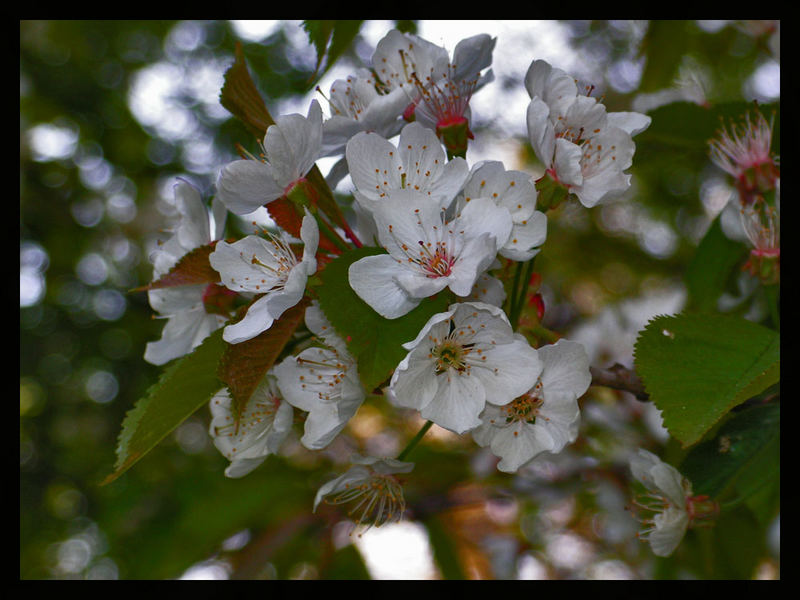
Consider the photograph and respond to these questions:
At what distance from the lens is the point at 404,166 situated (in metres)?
0.81

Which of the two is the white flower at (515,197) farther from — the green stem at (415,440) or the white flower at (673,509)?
the white flower at (673,509)

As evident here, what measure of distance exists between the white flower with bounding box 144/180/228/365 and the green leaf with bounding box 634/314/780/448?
563 millimetres

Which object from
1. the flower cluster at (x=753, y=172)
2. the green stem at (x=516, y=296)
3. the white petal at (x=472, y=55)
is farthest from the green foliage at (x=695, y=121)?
the green stem at (x=516, y=296)

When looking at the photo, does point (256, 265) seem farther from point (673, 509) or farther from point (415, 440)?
point (673, 509)

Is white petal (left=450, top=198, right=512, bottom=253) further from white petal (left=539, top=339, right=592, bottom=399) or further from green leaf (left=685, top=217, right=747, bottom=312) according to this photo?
green leaf (left=685, top=217, right=747, bottom=312)

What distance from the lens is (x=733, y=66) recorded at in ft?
7.11

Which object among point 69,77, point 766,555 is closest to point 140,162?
point 69,77

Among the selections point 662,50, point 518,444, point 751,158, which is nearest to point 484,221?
point 518,444

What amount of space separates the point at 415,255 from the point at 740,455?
561 millimetres

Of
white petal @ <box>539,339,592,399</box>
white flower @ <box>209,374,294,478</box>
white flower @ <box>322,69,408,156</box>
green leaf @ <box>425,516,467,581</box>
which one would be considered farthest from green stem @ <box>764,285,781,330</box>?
green leaf @ <box>425,516,467,581</box>

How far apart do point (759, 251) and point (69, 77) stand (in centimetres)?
255

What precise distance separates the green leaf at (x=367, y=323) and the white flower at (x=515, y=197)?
0.12m

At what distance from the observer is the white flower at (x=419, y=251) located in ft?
2.32
